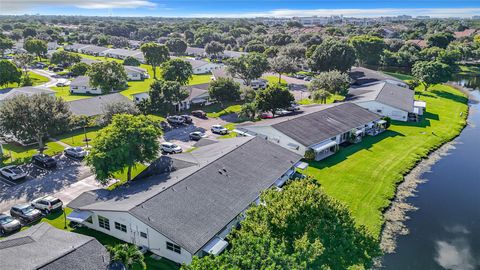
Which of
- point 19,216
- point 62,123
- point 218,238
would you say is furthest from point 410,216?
point 62,123

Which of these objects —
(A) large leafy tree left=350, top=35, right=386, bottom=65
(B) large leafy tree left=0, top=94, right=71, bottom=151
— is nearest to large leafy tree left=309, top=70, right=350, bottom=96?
(A) large leafy tree left=350, top=35, right=386, bottom=65

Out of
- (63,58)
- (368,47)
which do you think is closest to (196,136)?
(63,58)

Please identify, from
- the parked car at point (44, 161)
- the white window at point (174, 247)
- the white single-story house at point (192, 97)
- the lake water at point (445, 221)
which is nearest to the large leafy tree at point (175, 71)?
the white single-story house at point (192, 97)

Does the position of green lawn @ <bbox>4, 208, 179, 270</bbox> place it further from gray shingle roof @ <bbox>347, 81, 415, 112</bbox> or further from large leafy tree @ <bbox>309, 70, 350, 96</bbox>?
large leafy tree @ <bbox>309, 70, 350, 96</bbox>

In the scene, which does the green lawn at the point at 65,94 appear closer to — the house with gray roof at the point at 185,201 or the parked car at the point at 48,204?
the parked car at the point at 48,204

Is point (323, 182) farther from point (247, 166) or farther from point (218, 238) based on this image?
point (218, 238)

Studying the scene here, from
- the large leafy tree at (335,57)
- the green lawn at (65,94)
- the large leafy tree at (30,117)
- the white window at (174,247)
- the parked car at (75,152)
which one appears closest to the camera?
the white window at (174,247)
